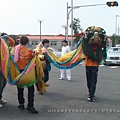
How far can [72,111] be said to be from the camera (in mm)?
5949

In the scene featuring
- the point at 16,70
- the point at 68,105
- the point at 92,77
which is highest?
the point at 16,70

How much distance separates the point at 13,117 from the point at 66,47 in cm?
534

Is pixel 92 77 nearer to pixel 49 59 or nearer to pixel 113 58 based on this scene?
pixel 49 59

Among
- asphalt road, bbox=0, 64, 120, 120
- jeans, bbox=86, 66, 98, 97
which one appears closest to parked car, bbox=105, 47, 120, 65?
asphalt road, bbox=0, 64, 120, 120

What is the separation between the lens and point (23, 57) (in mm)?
5863

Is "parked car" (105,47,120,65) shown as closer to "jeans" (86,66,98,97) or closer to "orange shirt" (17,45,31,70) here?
"jeans" (86,66,98,97)

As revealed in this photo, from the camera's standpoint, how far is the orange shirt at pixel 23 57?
5852mm

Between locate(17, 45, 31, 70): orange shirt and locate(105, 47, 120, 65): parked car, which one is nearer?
locate(17, 45, 31, 70): orange shirt

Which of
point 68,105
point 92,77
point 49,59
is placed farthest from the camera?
point 49,59

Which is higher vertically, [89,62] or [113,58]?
[89,62]

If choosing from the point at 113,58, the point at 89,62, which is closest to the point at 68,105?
the point at 89,62

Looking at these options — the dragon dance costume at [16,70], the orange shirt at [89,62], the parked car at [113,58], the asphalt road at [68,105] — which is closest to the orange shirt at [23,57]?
the dragon dance costume at [16,70]

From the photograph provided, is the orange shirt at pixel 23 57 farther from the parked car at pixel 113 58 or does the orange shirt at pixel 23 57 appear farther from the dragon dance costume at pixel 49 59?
the parked car at pixel 113 58

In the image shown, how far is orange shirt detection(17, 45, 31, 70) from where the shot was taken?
230 inches
